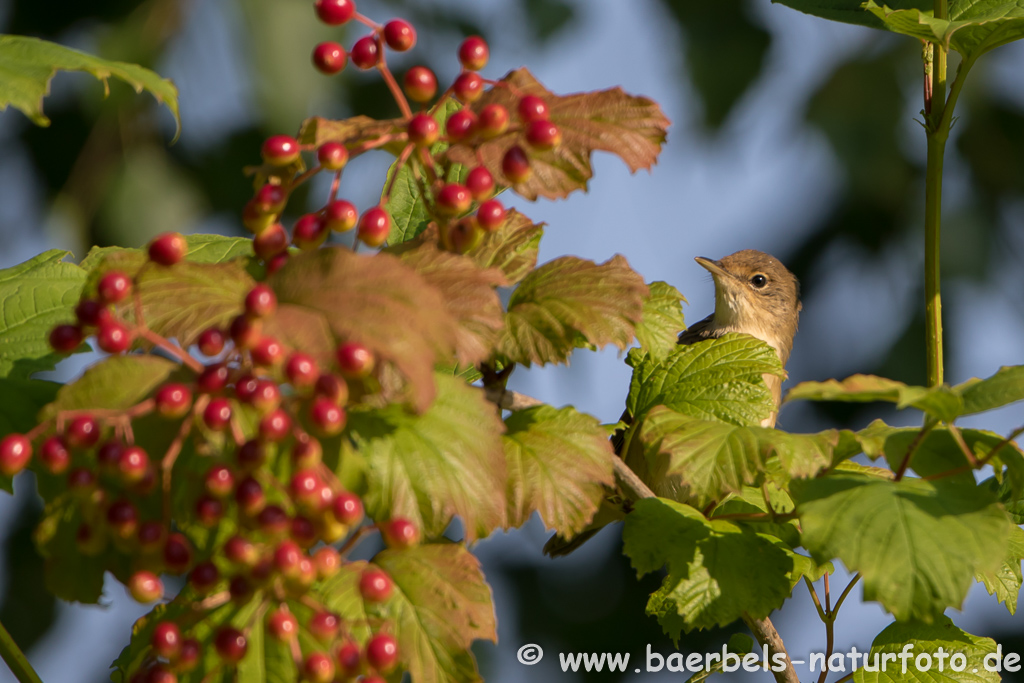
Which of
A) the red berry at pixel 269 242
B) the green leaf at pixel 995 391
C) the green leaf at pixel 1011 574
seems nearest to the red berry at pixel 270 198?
the red berry at pixel 269 242

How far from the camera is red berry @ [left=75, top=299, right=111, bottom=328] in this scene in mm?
1023

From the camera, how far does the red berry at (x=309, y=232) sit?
1146 mm

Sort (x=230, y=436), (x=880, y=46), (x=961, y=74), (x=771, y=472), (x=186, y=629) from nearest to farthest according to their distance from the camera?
(x=230, y=436)
(x=186, y=629)
(x=771, y=472)
(x=961, y=74)
(x=880, y=46)

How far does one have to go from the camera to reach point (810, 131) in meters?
6.88

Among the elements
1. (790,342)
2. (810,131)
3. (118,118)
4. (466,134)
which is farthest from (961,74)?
(810,131)

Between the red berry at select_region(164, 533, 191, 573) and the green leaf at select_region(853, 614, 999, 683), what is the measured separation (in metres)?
1.22

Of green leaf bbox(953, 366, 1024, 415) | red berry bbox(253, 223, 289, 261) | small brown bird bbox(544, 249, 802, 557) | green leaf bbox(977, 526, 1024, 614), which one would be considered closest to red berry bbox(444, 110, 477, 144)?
red berry bbox(253, 223, 289, 261)

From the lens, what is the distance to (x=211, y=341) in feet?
3.17

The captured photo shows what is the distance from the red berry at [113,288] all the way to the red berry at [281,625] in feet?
1.13

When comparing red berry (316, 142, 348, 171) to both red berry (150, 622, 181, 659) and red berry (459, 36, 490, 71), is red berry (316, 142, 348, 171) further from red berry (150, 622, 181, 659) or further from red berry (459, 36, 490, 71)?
red berry (150, 622, 181, 659)

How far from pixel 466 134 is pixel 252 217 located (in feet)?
0.85

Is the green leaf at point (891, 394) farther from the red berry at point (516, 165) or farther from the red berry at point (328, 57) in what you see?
the red berry at point (328, 57)

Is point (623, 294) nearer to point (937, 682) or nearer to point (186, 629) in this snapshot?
point (186, 629)

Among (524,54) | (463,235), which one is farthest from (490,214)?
(524,54)
